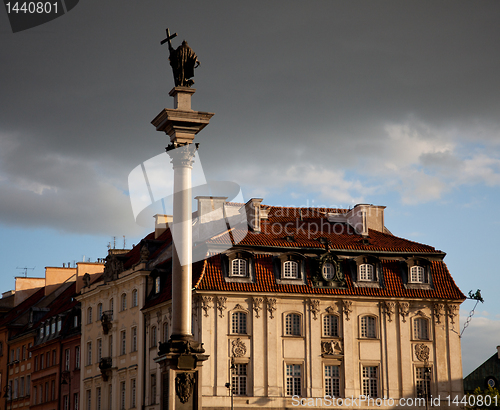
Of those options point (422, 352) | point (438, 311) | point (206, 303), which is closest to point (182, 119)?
point (206, 303)

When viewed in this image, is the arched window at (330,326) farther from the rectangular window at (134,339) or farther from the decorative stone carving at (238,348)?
the rectangular window at (134,339)

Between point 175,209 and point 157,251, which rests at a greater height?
point 157,251

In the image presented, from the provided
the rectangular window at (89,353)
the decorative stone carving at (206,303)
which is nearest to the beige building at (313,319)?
the decorative stone carving at (206,303)

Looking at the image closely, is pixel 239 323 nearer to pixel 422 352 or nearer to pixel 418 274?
pixel 422 352

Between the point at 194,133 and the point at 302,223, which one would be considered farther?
the point at 302,223

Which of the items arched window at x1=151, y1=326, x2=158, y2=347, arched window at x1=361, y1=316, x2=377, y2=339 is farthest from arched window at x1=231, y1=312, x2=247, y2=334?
arched window at x1=361, y1=316, x2=377, y2=339

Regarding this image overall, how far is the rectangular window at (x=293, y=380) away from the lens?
61.2 metres

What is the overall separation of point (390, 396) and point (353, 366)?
3.21 meters

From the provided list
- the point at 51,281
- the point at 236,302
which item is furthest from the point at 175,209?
the point at 51,281

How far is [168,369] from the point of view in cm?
3303

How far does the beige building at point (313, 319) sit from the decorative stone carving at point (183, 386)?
26323 mm

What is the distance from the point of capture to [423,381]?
63.8 metres

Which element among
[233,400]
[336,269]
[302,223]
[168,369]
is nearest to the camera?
[168,369]

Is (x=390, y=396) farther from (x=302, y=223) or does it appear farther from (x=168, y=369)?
(x=168, y=369)
